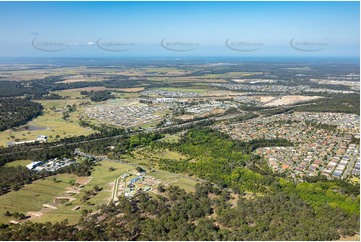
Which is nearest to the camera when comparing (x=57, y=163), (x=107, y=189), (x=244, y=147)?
(x=107, y=189)

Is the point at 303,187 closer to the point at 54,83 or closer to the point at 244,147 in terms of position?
the point at 244,147

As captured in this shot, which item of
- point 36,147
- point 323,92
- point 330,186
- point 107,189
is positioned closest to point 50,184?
point 107,189

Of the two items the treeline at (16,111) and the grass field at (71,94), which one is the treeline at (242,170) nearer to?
the treeline at (16,111)

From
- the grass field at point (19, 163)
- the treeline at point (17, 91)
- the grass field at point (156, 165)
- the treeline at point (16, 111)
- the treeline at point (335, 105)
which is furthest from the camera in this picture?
the treeline at point (17, 91)

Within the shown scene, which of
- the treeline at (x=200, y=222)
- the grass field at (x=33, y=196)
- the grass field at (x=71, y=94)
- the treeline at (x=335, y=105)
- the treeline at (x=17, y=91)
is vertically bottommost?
the grass field at (x=33, y=196)

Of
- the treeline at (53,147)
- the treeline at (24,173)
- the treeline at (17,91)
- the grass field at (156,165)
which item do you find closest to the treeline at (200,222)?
the grass field at (156,165)

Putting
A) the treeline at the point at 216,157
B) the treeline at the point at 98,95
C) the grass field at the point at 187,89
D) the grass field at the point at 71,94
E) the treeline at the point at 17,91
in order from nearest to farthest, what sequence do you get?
the treeline at the point at 216,157 → the treeline at the point at 98,95 → the treeline at the point at 17,91 → the grass field at the point at 71,94 → the grass field at the point at 187,89
